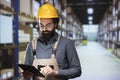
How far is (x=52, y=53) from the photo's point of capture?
2.51 m

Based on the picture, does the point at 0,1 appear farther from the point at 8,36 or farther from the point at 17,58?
the point at 17,58

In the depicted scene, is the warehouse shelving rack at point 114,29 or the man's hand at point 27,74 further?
the warehouse shelving rack at point 114,29

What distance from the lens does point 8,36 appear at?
4.20 m

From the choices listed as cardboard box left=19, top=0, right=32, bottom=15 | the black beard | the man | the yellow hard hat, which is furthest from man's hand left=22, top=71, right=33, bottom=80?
cardboard box left=19, top=0, right=32, bottom=15

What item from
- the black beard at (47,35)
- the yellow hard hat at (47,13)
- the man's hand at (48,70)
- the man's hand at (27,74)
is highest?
the yellow hard hat at (47,13)

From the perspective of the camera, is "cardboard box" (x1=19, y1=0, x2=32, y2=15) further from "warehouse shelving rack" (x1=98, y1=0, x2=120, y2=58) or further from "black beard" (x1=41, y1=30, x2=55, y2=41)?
"warehouse shelving rack" (x1=98, y1=0, x2=120, y2=58)

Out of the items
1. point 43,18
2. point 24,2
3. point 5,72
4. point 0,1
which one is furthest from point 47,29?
point 24,2

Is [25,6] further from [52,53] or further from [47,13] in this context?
[52,53]

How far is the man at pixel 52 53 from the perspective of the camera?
2492mm

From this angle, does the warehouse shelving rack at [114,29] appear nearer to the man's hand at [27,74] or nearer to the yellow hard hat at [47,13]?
the yellow hard hat at [47,13]

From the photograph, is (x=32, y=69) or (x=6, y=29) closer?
(x=32, y=69)

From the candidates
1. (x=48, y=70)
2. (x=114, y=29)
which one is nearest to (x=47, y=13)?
(x=48, y=70)

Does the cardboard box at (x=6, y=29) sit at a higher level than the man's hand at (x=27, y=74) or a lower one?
higher

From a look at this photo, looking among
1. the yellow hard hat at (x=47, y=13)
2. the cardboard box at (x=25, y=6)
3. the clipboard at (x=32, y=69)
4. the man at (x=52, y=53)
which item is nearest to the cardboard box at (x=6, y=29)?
the cardboard box at (x=25, y=6)
